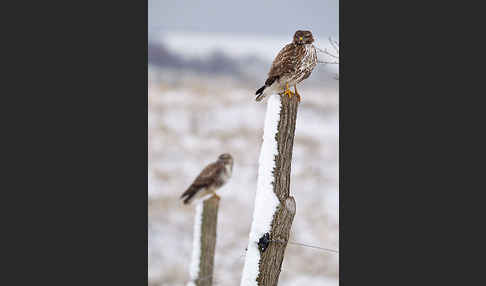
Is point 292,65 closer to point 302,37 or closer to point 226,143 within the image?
point 302,37

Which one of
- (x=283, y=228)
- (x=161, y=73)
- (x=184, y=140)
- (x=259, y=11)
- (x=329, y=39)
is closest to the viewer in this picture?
(x=283, y=228)

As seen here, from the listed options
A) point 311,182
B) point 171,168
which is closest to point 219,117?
point 171,168

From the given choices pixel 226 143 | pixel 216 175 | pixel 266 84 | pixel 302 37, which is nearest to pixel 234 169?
pixel 226 143

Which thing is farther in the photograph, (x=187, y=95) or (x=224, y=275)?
(x=187, y=95)

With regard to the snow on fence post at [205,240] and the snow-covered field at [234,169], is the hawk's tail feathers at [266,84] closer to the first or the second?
the snow on fence post at [205,240]

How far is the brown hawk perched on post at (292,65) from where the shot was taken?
9.76 ft

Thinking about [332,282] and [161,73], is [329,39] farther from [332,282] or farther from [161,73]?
[332,282]

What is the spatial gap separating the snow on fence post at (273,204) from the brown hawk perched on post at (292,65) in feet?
0.45

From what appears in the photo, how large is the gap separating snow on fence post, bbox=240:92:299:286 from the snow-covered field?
1.43 metres

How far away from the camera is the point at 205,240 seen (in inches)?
136

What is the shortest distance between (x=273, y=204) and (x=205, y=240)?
0.79m

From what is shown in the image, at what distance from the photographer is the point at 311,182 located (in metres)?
4.91

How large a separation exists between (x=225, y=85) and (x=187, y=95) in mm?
381

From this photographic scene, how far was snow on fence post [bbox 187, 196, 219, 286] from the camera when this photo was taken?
3459 mm
